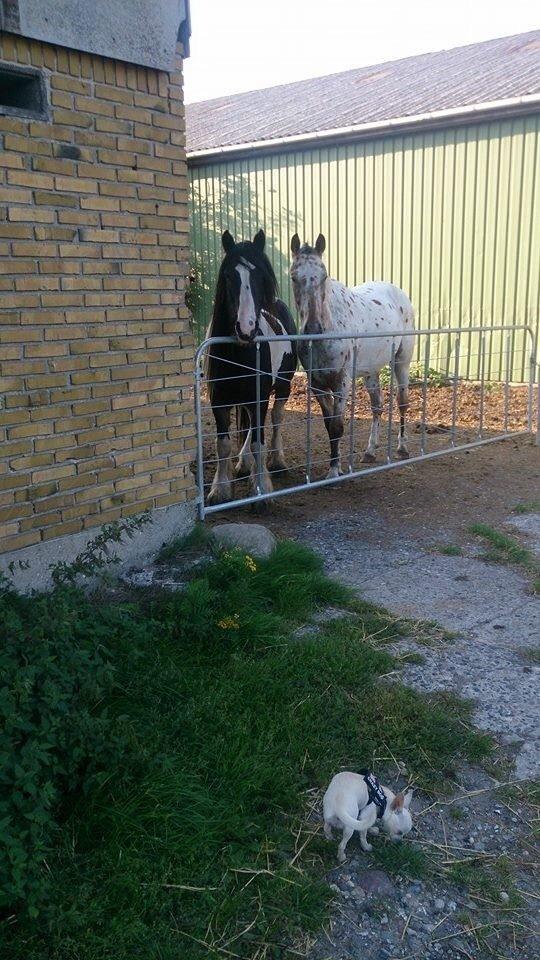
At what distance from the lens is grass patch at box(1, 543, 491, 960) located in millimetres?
2162

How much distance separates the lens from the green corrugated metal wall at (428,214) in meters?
11.3

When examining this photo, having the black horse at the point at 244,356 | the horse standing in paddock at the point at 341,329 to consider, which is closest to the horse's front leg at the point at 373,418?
the horse standing in paddock at the point at 341,329

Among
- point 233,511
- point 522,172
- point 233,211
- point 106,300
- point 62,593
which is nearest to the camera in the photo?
point 62,593

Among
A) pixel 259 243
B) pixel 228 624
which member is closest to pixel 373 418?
pixel 259 243

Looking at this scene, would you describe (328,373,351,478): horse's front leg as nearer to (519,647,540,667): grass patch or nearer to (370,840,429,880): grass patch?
(519,647,540,667): grass patch

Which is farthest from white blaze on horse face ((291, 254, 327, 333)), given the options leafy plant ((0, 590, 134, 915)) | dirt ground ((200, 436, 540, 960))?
leafy plant ((0, 590, 134, 915))

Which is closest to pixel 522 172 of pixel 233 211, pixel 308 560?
pixel 233 211

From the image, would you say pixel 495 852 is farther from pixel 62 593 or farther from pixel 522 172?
pixel 522 172

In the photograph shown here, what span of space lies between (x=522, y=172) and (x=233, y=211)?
19.1 ft

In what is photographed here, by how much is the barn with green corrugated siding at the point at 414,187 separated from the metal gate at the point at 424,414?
31cm

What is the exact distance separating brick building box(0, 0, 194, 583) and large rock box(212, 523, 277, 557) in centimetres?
30

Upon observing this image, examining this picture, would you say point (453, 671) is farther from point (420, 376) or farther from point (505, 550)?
point (420, 376)

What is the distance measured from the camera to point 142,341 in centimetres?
433

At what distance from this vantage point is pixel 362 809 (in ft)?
8.37
